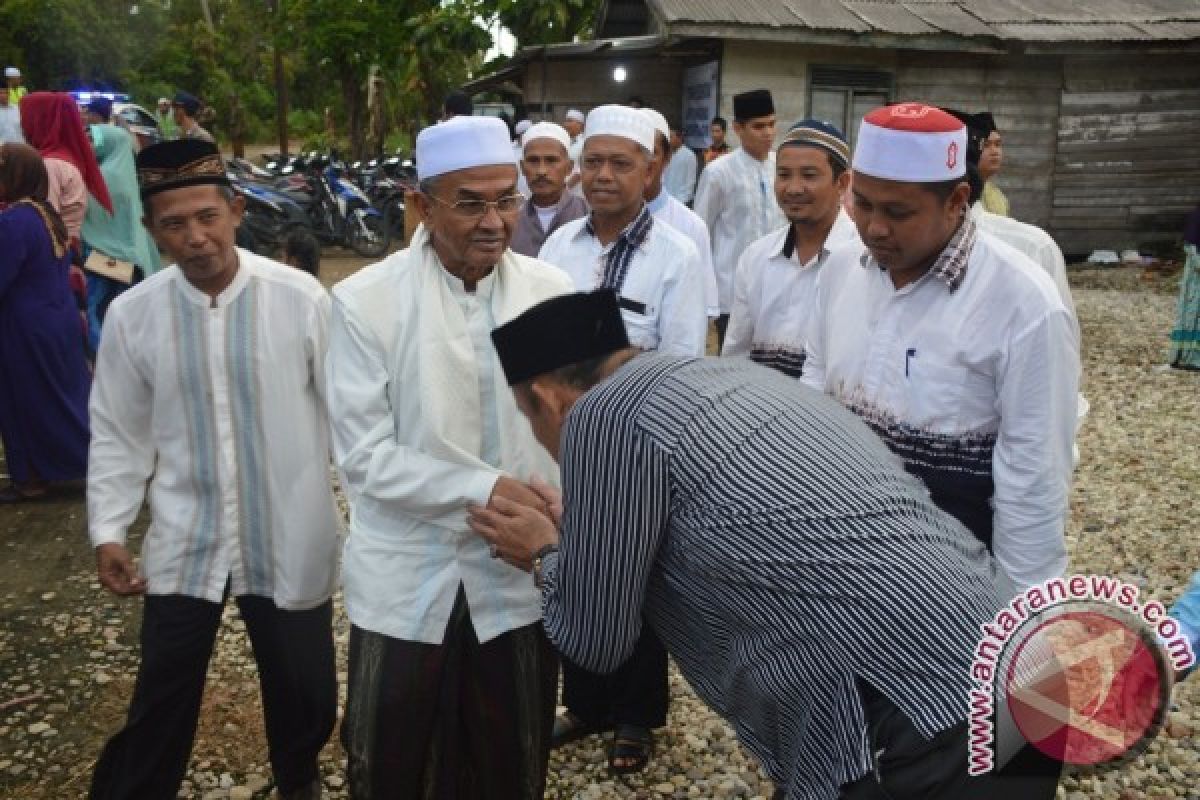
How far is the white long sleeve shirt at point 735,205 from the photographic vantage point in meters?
6.19

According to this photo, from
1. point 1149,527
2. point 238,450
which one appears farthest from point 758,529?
point 1149,527

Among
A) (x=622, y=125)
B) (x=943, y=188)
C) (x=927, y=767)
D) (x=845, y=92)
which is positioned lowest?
(x=927, y=767)

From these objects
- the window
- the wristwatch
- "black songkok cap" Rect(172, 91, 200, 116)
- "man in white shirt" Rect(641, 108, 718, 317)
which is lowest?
the wristwatch

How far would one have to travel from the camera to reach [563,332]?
1.79 metres

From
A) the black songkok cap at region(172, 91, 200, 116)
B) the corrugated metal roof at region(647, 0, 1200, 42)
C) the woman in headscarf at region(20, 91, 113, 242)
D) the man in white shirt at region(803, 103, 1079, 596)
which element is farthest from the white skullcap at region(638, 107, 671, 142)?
the corrugated metal roof at region(647, 0, 1200, 42)

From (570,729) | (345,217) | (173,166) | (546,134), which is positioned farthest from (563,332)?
(345,217)

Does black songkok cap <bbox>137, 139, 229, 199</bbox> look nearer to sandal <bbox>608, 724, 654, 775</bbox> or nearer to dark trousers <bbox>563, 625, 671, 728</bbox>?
dark trousers <bbox>563, 625, 671, 728</bbox>

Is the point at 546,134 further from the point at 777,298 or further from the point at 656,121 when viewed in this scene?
the point at 777,298

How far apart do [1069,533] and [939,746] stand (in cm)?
421

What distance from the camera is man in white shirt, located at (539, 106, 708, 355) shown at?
10.6 feet

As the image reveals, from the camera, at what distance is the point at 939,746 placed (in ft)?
4.91

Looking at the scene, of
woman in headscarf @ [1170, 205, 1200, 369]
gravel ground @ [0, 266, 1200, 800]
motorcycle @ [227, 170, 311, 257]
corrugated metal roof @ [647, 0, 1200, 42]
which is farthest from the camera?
motorcycle @ [227, 170, 311, 257]

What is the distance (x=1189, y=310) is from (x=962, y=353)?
7.56 metres

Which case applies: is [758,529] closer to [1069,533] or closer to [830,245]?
[830,245]
